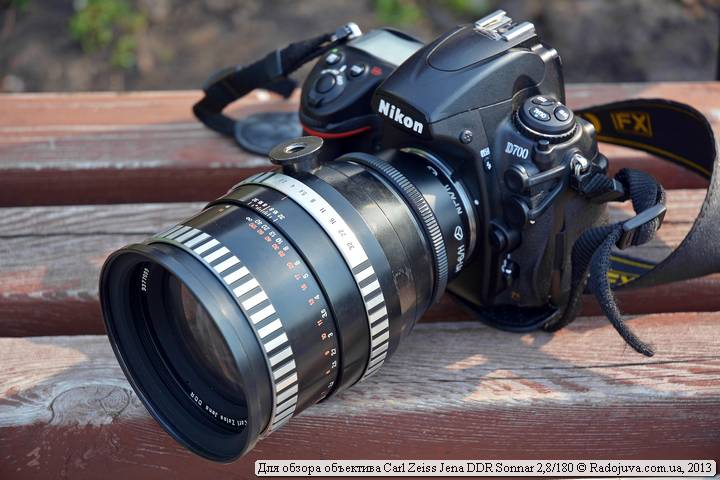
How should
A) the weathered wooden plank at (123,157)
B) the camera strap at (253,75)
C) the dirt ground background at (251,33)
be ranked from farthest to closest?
the dirt ground background at (251,33) → the weathered wooden plank at (123,157) → the camera strap at (253,75)

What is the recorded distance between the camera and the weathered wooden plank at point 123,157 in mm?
1902

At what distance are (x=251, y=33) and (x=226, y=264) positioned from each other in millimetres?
2210

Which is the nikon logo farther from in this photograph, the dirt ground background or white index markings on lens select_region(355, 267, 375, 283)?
the dirt ground background

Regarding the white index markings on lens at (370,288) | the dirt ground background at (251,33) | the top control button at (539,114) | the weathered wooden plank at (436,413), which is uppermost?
the top control button at (539,114)

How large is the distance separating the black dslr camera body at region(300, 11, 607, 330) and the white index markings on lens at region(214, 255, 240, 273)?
36cm

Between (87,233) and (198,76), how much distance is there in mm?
1436

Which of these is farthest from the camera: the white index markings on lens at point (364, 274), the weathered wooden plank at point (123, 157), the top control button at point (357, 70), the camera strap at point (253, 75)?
the weathered wooden plank at point (123, 157)

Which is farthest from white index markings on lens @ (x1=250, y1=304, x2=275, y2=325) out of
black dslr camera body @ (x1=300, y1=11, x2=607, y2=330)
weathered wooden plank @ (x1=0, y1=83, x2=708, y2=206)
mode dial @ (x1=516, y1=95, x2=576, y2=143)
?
→ weathered wooden plank @ (x1=0, y1=83, x2=708, y2=206)

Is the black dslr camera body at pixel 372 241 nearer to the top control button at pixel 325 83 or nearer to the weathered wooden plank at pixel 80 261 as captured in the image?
the top control button at pixel 325 83

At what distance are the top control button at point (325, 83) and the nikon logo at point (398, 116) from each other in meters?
0.15

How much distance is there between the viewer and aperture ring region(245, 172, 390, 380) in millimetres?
1233

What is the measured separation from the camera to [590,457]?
4.80 feet

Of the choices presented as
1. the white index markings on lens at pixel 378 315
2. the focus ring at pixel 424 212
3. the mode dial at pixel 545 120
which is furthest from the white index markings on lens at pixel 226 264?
the mode dial at pixel 545 120

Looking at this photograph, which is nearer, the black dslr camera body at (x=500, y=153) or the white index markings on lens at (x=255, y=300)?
the white index markings on lens at (x=255, y=300)
